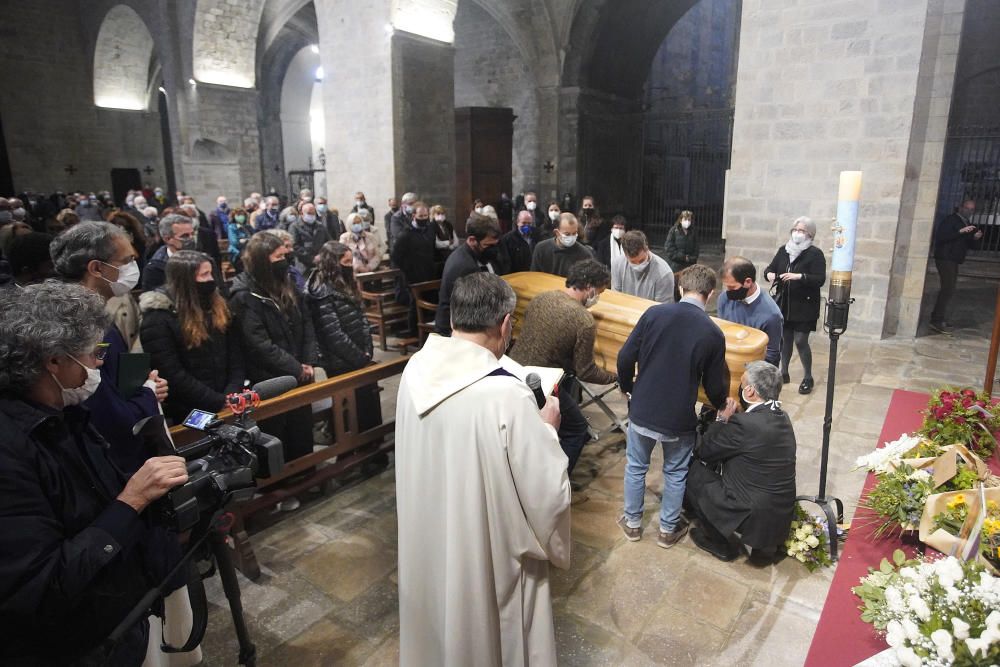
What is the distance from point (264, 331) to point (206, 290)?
0.42 m

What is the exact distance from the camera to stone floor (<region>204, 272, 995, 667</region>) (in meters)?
2.71

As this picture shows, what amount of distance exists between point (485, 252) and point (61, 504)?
3.85 m

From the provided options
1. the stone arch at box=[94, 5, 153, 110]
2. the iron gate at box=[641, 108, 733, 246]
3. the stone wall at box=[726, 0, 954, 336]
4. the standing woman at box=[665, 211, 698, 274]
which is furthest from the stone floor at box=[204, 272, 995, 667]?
the stone arch at box=[94, 5, 153, 110]

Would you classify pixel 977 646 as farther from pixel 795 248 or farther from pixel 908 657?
pixel 795 248

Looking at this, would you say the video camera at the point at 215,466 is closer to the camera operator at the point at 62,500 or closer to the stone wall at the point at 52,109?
the camera operator at the point at 62,500

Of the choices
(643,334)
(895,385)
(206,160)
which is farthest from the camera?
(206,160)

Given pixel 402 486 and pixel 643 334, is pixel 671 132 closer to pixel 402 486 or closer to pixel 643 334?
pixel 643 334

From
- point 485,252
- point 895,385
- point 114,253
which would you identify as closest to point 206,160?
point 485,252

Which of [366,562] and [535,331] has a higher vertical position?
[535,331]

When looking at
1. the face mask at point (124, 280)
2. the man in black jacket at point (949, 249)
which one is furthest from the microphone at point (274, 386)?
the man in black jacket at point (949, 249)

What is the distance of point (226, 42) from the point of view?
14.8 m

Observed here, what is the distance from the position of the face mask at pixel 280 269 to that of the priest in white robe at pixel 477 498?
6.64 feet

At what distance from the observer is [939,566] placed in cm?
180

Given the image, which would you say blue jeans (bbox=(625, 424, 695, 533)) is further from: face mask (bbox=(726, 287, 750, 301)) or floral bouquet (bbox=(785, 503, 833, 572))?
face mask (bbox=(726, 287, 750, 301))
